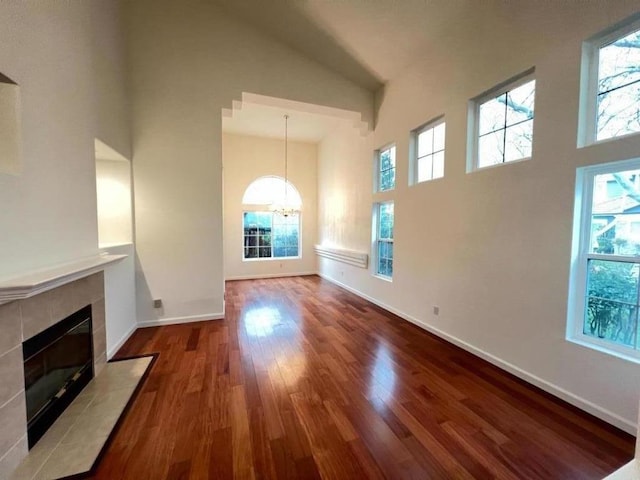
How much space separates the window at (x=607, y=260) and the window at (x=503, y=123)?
0.64 metres

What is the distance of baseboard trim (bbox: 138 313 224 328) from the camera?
3663mm

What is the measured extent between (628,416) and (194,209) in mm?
4508

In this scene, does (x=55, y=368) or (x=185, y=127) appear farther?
(x=185, y=127)

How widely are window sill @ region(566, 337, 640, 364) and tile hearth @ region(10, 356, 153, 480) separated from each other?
10.7ft

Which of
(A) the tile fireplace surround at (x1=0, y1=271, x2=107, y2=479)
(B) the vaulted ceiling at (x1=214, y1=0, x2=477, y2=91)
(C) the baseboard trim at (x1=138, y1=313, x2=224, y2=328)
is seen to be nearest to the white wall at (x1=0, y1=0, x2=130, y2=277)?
(A) the tile fireplace surround at (x1=0, y1=271, x2=107, y2=479)

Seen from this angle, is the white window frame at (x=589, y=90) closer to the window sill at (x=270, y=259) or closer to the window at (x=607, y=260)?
the window at (x=607, y=260)

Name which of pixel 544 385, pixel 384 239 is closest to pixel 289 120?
pixel 384 239

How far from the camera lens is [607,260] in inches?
75.7

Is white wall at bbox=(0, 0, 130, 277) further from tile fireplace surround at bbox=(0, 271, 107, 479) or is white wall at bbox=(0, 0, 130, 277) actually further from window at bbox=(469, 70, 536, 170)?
window at bbox=(469, 70, 536, 170)

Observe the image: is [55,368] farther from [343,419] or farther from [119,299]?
[343,419]

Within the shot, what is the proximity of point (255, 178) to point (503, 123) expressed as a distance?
5.50 metres

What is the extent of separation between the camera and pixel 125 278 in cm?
327

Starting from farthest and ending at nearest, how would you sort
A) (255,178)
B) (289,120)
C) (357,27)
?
1. (255,178)
2. (289,120)
3. (357,27)

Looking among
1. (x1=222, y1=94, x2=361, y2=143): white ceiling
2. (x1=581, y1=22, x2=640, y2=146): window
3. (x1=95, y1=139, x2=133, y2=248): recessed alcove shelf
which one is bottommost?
(x1=95, y1=139, x2=133, y2=248): recessed alcove shelf
